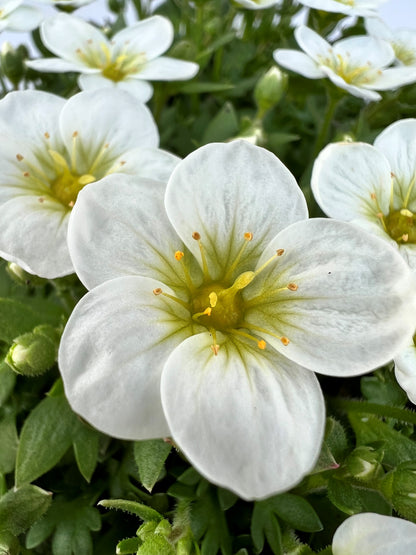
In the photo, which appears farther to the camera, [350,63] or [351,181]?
[350,63]

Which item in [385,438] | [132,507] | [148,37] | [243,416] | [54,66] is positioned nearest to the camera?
[243,416]

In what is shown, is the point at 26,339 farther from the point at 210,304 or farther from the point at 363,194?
the point at 363,194

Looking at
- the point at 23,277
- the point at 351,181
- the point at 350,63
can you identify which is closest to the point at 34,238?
the point at 23,277

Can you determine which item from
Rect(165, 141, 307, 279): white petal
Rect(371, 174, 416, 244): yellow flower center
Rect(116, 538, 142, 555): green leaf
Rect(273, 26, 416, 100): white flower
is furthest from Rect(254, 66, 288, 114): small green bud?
Rect(116, 538, 142, 555): green leaf

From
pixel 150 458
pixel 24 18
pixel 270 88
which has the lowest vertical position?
pixel 150 458

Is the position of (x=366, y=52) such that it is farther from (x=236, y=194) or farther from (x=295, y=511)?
(x=295, y=511)

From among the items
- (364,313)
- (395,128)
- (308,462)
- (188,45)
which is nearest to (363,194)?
(395,128)

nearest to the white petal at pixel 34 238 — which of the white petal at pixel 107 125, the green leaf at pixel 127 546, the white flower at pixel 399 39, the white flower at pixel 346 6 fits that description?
the white petal at pixel 107 125
